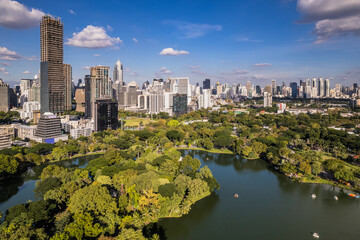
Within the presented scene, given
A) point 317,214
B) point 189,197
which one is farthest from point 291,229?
point 189,197

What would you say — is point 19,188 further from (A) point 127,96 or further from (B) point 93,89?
(A) point 127,96

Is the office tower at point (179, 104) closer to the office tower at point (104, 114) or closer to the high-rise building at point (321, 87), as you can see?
the office tower at point (104, 114)

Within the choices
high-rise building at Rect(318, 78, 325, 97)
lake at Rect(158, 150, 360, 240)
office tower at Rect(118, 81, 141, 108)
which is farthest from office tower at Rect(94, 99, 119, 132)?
high-rise building at Rect(318, 78, 325, 97)

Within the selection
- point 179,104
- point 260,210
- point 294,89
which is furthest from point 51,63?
point 294,89

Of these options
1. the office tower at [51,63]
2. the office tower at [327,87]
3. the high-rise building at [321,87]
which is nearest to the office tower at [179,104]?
the office tower at [51,63]

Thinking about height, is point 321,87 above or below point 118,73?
below

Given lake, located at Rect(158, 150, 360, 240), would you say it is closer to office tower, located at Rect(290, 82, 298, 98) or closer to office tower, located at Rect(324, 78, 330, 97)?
office tower, located at Rect(324, 78, 330, 97)

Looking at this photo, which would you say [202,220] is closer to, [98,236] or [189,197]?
[189,197]

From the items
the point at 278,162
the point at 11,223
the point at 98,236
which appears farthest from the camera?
the point at 278,162
